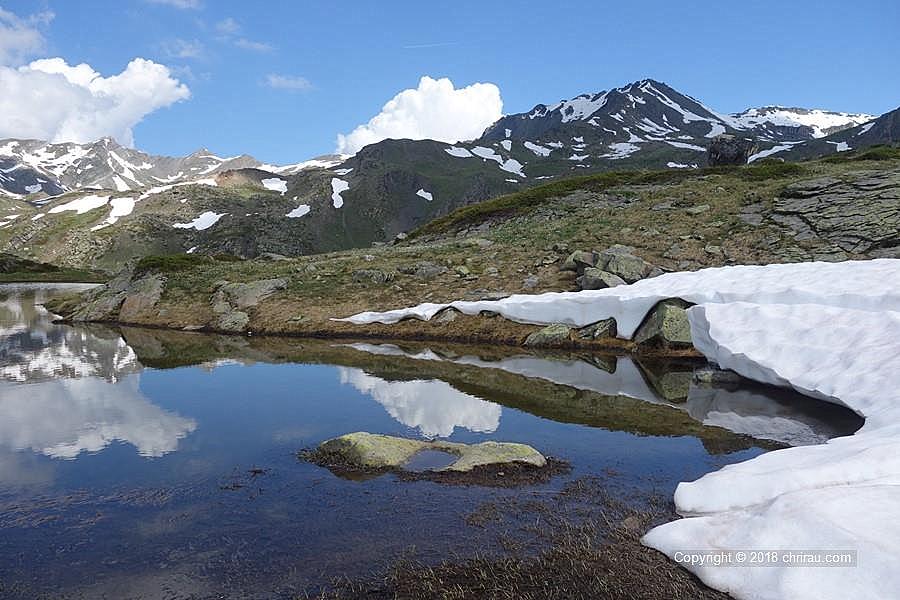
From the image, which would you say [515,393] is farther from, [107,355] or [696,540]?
[107,355]

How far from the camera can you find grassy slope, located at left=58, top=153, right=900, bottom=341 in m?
38.1

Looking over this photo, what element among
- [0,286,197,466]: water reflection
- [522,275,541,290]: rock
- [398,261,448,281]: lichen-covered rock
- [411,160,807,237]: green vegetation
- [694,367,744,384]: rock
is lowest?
[0,286,197,466]: water reflection

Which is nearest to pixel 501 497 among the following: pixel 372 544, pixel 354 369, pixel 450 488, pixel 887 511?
pixel 450 488

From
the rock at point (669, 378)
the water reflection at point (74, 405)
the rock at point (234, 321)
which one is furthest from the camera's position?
the rock at point (234, 321)

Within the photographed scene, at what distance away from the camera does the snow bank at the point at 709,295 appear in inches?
919

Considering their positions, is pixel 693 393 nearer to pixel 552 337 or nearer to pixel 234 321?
pixel 552 337

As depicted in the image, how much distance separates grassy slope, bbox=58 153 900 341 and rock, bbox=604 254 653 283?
3.02 metres

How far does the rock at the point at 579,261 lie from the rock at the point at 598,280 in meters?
2.36

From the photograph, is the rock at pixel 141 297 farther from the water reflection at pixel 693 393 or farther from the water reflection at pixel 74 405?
the water reflection at pixel 693 393

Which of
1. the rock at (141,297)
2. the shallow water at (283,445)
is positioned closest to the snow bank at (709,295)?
the shallow water at (283,445)

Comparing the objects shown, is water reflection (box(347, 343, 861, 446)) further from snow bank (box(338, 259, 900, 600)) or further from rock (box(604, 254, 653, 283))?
rock (box(604, 254, 653, 283))

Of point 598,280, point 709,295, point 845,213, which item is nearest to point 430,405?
point 709,295

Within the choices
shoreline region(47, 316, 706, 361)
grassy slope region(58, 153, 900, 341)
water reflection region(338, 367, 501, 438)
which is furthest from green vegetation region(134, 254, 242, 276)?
water reflection region(338, 367, 501, 438)

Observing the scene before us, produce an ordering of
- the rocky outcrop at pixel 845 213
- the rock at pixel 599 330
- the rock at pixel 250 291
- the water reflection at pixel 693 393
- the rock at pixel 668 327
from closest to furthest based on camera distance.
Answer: the water reflection at pixel 693 393
the rock at pixel 668 327
the rock at pixel 599 330
the rocky outcrop at pixel 845 213
the rock at pixel 250 291
